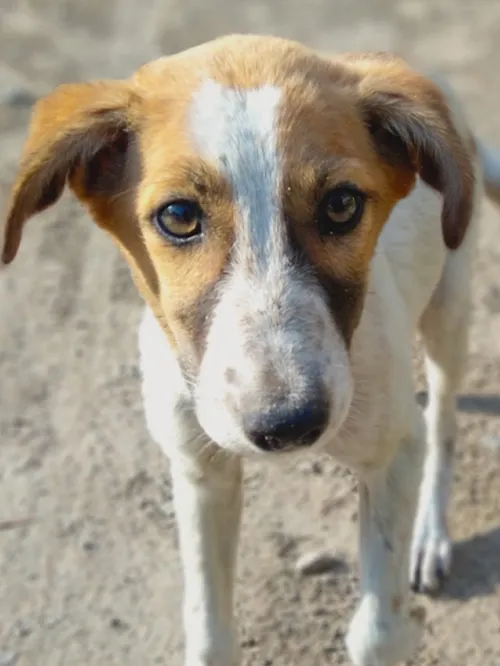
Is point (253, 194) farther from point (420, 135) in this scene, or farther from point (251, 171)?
point (420, 135)

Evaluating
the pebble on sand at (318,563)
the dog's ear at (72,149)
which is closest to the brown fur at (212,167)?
the dog's ear at (72,149)

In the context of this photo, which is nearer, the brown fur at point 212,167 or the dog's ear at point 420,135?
the brown fur at point 212,167

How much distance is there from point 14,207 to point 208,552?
1207mm

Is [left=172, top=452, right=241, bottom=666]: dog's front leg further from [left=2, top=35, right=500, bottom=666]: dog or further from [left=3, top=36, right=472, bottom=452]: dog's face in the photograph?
[left=3, top=36, right=472, bottom=452]: dog's face

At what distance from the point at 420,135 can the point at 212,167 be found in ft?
1.84

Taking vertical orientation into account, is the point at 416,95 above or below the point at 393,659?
above

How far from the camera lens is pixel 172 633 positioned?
4168 mm

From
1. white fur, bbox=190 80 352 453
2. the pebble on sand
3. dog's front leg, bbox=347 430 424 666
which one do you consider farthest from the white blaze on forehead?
the pebble on sand

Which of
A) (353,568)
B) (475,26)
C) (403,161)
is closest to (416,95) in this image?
(403,161)

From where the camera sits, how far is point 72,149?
9.57 feet

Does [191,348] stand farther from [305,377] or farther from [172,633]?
[172,633]

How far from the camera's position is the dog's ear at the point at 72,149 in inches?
114

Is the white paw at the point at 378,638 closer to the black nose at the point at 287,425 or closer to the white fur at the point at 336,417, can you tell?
the white fur at the point at 336,417

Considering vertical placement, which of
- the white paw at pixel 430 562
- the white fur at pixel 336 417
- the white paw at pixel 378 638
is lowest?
the white paw at pixel 430 562
